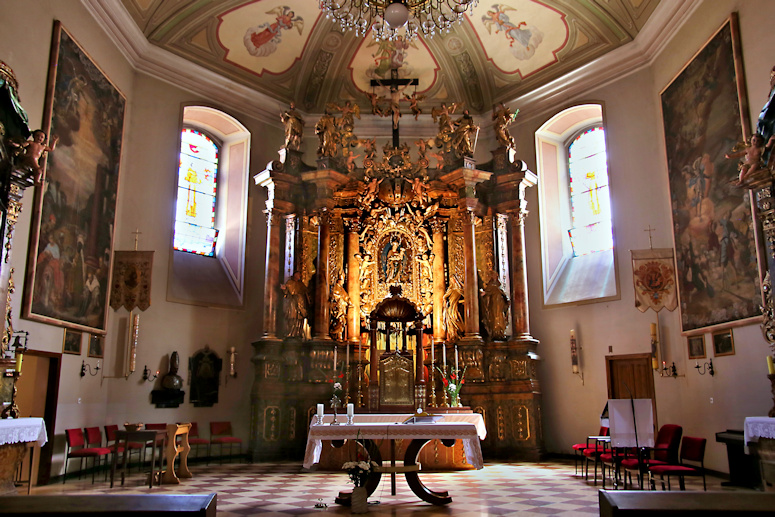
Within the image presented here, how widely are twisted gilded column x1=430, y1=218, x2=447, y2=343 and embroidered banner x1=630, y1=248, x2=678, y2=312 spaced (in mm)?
3849

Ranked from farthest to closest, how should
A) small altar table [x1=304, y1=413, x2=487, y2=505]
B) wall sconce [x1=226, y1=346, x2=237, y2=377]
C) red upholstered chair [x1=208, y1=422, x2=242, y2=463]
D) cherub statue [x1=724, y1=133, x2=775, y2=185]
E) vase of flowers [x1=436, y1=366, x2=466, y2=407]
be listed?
1. wall sconce [x1=226, y1=346, x2=237, y2=377]
2. red upholstered chair [x1=208, y1=422, x2=242, y2=463]
3. vase of flowers [x1=436, y1=366, x2=466, y2=407]
4. cherub statue [x1=724, y1=133, x2=775, y2=185]
5. small altar table [x1=304, y1=413, x2=487, y2=505]

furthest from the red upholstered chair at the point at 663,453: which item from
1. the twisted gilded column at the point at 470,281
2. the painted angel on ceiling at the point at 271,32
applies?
the painted angel on ceiling at the point at 271,32

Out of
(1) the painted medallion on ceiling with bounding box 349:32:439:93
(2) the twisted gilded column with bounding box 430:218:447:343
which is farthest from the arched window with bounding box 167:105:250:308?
(2) the twisted gilded column with bounding box 430:218:447:343

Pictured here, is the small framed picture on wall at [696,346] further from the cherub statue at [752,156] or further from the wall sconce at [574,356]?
the cherub statue at [752,156]

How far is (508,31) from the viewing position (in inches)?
559

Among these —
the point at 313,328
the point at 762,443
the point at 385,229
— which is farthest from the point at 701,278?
the point at 313,328

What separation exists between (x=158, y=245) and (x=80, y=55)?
3.64 metres

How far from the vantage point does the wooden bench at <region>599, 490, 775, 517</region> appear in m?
3.08

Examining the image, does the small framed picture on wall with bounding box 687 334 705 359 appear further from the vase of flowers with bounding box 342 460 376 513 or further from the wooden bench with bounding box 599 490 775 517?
the wooden bench with bounding box 599 490 775 517

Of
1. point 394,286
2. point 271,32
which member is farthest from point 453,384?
point 271,32

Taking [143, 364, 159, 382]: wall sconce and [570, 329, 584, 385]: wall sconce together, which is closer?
[143, 364, 159, 382]: wall sconce

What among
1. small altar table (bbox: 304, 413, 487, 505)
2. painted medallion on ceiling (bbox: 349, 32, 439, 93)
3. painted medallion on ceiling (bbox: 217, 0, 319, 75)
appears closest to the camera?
small altar table (bbox: 304, 413, 487, 505)

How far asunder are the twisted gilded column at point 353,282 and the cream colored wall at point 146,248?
1919 mm

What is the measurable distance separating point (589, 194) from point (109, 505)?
12.6 m
